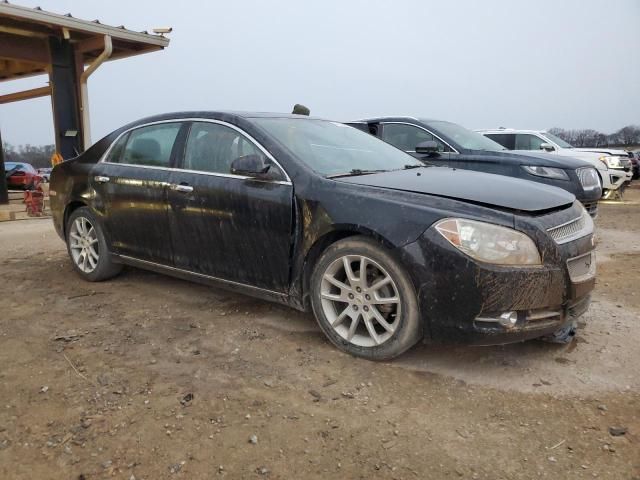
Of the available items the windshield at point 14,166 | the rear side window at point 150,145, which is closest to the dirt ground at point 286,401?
the rear side window at point 150,145

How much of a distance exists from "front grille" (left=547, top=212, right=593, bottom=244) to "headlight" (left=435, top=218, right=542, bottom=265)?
20cm

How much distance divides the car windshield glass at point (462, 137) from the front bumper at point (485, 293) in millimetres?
4263

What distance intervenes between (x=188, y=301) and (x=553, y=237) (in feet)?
9.10

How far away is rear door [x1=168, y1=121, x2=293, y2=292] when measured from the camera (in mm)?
3334

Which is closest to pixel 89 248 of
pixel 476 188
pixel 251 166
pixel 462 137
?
pixel 251 166

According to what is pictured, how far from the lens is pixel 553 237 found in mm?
2764

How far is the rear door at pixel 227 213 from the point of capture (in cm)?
333

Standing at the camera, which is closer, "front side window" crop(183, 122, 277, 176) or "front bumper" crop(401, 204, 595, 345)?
"front bumper" crop(401, 204, 595, 345)

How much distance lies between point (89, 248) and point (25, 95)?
957 cm

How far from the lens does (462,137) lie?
278 inches

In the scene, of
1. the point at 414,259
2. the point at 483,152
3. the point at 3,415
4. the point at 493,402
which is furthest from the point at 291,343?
the point at 483,152

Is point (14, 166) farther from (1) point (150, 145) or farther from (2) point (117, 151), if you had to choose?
(1) point (150, 145)

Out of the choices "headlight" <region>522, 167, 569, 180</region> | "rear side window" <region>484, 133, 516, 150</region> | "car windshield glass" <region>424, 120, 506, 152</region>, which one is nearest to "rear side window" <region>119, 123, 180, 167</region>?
"car windshield glass" <region>424, 120, 506, 152</region>

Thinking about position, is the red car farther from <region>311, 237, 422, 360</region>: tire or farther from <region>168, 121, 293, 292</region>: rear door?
<region>311, 237, 422, 360</region>: tire
